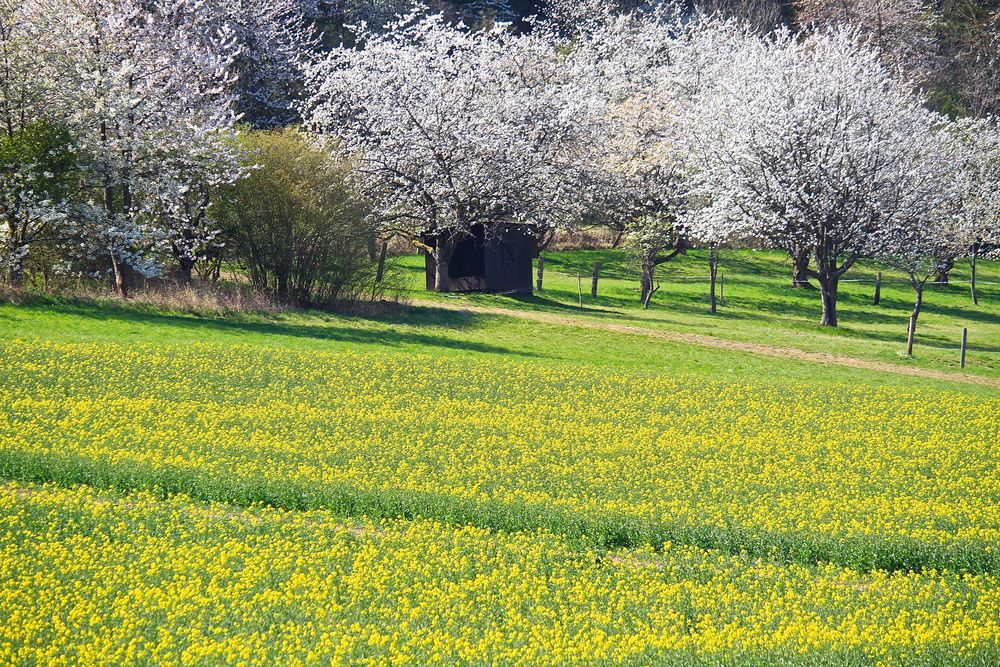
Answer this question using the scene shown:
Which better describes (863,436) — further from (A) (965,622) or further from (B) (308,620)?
(B) (308,620)

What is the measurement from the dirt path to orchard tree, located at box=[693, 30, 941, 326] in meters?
8.81

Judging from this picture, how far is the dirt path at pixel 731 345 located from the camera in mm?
30891

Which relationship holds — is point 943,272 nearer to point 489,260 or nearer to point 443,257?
point 489,260

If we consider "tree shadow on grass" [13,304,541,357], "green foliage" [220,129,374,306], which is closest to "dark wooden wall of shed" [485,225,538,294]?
"green foliage" [220,129,374,306]

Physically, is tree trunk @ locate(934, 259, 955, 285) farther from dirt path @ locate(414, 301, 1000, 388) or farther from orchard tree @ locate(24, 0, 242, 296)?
orchard tree @ locate(24, 0, 242, 296)

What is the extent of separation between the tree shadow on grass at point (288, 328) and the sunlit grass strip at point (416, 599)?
46.8ft

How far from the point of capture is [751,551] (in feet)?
44.4

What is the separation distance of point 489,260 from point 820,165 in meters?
Result: 14.4

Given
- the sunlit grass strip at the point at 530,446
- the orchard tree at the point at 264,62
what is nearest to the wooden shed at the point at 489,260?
the orchard tree at the point at 264,62

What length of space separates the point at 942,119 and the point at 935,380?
33433 millimetres

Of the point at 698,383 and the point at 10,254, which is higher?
the point at 10,254

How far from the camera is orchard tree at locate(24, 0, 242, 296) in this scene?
3023 cm

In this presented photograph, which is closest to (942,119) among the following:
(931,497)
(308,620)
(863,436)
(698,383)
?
(698,383)

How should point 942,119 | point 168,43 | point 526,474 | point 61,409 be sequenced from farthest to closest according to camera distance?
point 942,119 → point 168,43 → point 61,409 → point 526,474
